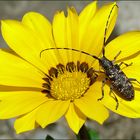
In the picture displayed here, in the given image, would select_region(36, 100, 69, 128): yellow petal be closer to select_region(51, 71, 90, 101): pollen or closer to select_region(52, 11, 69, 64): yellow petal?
select_region(51, 71, 90, 101): pollen

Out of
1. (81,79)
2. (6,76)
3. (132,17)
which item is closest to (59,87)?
(81,79)

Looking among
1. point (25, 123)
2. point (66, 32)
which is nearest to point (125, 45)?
point (66, 32)

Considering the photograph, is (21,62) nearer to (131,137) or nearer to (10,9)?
(131,137)

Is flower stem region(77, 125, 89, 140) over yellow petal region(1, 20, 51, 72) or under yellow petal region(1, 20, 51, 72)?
under

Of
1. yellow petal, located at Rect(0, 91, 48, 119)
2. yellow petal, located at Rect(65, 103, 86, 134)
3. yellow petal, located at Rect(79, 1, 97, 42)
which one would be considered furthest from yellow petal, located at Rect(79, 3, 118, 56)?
yellow petal, located at Rect(65, 103, 86, 134)

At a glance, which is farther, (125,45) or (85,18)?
(85,18)

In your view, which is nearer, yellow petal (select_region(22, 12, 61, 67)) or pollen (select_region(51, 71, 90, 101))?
pollen (select_region(51, 71, 90, 101))

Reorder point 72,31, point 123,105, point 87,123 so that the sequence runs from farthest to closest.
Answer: point 87,123, point 72,31, point 123,105

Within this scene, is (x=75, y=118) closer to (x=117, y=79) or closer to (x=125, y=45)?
(x=117, y=79)
